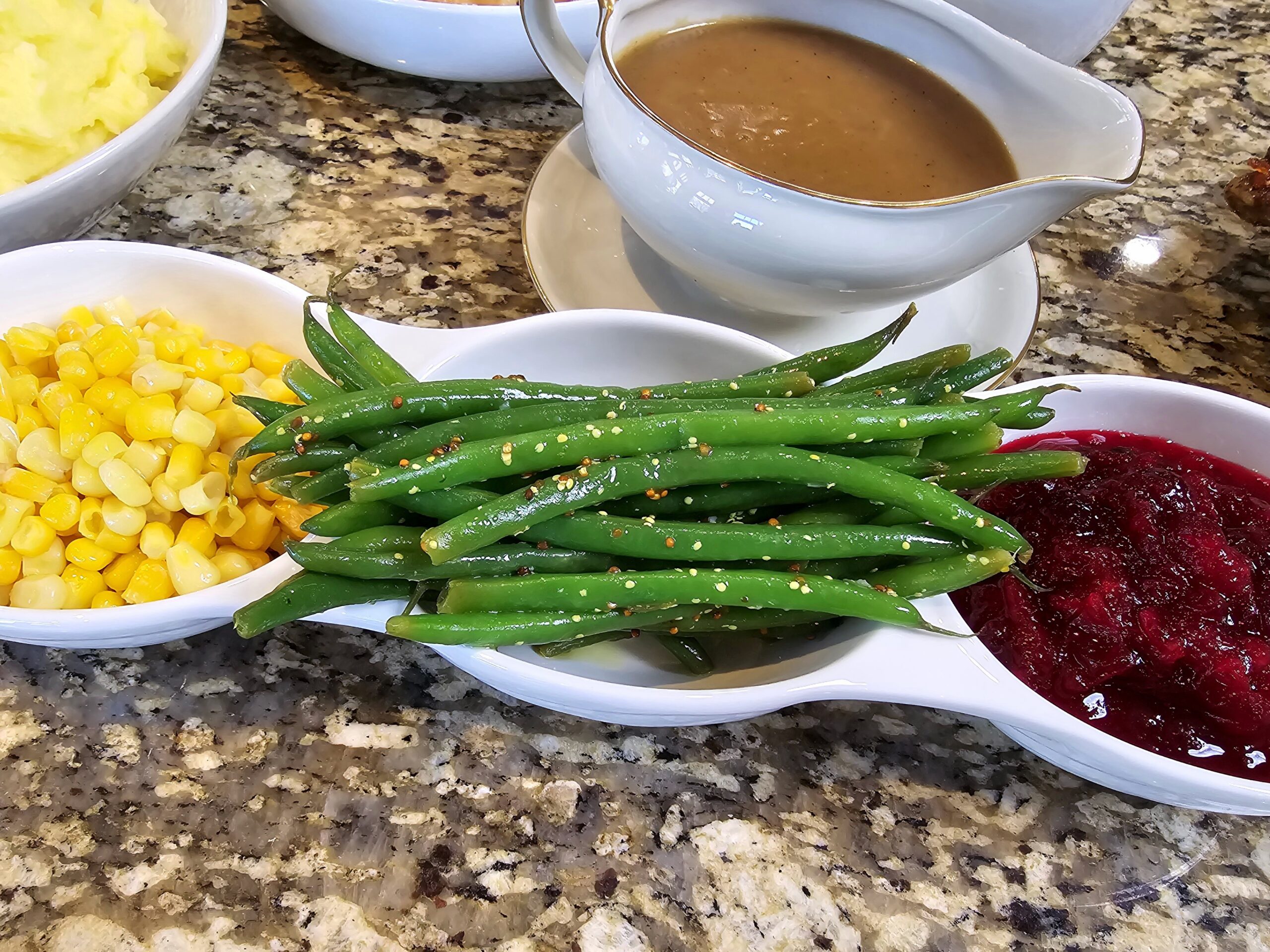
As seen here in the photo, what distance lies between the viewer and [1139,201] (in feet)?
8.84

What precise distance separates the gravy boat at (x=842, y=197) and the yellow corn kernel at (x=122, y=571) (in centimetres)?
115

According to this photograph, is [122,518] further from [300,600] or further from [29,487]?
[300,600]

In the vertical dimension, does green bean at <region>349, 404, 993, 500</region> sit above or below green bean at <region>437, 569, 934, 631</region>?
above

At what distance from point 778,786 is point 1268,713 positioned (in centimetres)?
77

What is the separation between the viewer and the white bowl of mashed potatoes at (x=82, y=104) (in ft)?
5.72

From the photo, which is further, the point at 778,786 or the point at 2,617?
the point at 778,786

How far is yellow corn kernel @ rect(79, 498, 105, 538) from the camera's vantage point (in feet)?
4.99

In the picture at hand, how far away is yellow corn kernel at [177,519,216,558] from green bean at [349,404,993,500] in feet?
1.34

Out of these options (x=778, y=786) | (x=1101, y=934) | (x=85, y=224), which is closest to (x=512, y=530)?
(x=778, y=786)

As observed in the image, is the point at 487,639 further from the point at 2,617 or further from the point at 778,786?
the point at 2,617

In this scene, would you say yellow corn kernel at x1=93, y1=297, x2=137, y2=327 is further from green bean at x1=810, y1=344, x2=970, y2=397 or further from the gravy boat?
green bean at x1=810, y1=344, x2=970, y2=397

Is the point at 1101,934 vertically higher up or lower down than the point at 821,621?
lower down

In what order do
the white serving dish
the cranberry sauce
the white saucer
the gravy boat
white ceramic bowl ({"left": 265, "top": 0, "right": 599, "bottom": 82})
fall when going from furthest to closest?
the white serving dish < white ceramic bowl ({"left": 265, "top": 0, "right": 599, "bottom": 82}) < the white saucer < the gravy boat < the cranberry sauce

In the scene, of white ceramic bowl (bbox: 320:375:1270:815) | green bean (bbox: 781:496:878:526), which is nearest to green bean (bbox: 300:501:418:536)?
white ceramic bowl (bbox: 320:375:1270:815)
